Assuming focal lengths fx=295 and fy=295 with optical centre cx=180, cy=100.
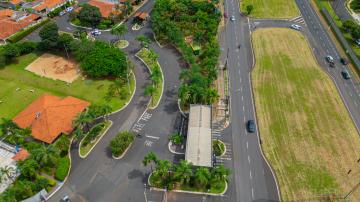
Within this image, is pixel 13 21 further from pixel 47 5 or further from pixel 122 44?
pixel 122 44

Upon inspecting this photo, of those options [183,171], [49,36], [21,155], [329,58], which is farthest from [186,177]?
[329,58]

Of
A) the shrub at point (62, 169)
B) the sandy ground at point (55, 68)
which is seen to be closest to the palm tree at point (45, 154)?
the shrub at point (62, 169)

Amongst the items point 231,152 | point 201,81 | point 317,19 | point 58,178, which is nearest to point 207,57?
point 201,81

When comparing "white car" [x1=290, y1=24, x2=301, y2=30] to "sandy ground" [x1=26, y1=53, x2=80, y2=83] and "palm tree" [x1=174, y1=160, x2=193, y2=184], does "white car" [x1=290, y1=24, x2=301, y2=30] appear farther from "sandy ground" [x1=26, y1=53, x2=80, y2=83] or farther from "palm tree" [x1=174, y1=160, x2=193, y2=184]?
"sandy ground" [x1=26, y1=53, x2=80, y2=83]

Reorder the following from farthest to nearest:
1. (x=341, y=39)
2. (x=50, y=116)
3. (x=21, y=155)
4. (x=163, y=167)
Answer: (x=341, y=39) → (x=50, y=116) → (x=21, y=155) → (x=163, y=167)

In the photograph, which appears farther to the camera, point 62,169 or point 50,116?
point 50,116

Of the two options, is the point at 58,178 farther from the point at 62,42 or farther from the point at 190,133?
the point at 62,42
